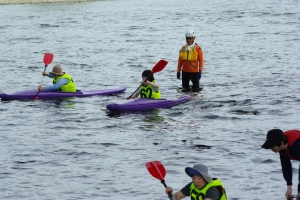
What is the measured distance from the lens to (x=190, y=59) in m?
19.6

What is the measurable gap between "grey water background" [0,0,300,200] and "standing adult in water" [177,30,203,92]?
1.81ft

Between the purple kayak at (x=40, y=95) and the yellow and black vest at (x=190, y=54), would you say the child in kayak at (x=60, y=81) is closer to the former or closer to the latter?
the purple kayak at (x=40, y=95)

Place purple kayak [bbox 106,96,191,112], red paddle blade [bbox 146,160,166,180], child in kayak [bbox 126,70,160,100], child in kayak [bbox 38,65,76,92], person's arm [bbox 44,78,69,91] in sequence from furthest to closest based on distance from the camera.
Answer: person's arm [bbox 44,78,69,91] → child in kayak [bbox 38,65,76,92] → purple kayak [bbox 106,96,191,112] → child in kayak [bbox 126,70,160,100] → red paddle blade [bbox 146,160,166,180]

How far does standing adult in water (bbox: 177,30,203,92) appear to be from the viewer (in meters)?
19.5

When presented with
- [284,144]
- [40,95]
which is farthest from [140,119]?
[284,144]

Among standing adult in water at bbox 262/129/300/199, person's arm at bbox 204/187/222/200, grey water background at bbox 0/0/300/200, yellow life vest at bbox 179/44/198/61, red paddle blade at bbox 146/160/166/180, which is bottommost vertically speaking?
grey water background at bbox 0/0/300/200

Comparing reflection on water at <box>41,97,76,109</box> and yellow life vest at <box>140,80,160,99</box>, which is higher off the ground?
yellow life vest at <box>140,80,160,99</box>

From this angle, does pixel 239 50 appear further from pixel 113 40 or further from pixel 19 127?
pixel 19 127

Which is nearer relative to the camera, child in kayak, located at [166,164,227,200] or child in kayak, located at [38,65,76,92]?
child in kayak, located at [166,164,227,200]

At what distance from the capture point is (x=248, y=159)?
1392 centimetres

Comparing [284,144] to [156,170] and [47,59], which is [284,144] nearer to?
[156,170]

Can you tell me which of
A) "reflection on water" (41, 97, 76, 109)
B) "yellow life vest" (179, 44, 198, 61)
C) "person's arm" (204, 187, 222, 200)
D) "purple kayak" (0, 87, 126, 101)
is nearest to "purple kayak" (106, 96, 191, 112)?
"reflection on water" (41, 97, 76, 109)

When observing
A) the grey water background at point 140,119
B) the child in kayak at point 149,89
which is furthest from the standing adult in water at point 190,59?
the child in kayak at point 149,89

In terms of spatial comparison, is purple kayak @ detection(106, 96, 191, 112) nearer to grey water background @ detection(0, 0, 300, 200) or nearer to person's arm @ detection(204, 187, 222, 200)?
grey water background @ detection(0, 0, 300, 200)
